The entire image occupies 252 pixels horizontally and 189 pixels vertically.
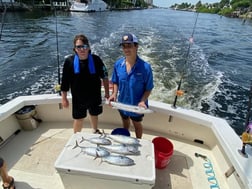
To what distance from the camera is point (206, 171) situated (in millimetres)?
2617

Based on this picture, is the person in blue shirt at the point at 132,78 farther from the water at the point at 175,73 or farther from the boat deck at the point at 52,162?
the water at the point at 175,73

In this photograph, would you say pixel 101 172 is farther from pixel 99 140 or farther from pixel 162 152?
pixel 162 152

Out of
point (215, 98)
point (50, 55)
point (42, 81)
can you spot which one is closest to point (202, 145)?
point (215, 98)

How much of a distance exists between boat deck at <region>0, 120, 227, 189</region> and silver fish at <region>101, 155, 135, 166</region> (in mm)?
753


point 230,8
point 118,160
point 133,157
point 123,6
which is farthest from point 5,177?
point 230,8

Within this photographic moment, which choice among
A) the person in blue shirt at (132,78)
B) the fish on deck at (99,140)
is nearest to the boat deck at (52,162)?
the fish on deck at (99,140)

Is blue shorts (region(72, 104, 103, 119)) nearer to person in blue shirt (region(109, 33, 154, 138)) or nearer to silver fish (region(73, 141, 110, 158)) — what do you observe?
person in blue shirt (region(109, 33, 154, 138))

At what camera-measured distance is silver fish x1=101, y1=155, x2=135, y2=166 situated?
1794 mm

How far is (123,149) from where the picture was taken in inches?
75.8

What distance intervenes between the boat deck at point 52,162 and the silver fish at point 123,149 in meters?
0.70

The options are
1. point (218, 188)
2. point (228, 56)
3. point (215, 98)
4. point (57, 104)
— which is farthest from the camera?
point (228, 56)

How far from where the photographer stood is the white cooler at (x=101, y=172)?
1.71 m

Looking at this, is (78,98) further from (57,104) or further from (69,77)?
(57,104)

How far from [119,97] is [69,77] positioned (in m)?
0.61
